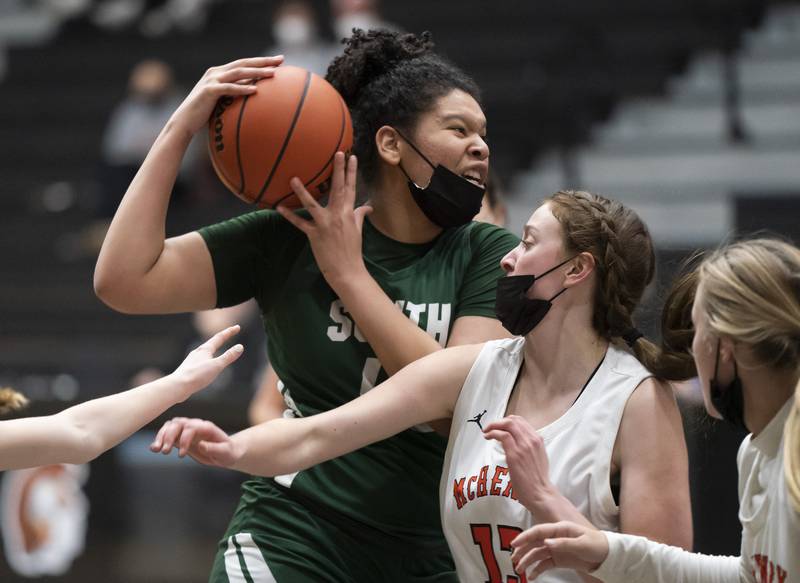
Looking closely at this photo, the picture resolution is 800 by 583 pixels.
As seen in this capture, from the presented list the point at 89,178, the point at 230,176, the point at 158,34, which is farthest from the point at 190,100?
the point at 158,34

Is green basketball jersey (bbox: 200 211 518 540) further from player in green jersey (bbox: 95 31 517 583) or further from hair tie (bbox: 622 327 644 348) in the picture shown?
hair tie (bbox: 622 327 644 348)

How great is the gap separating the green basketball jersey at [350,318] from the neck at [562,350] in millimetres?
214

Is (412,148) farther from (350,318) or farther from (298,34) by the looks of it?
(298,34)

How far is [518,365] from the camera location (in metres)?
2.94

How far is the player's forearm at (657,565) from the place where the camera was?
2.51 m

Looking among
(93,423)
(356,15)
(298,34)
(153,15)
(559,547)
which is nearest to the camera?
(559,547)

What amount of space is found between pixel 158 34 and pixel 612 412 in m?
9.13

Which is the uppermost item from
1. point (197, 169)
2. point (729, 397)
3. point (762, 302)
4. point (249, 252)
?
point (762, 302)

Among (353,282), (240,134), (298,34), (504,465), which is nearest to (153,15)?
(298,34)

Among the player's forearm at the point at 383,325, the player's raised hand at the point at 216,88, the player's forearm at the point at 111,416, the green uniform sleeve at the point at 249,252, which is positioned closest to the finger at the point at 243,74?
the player's raised hand at the point at 216,88

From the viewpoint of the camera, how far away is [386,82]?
3246 millimetres

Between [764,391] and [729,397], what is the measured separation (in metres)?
0.07

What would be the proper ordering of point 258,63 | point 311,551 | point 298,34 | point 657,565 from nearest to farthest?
1. point 657,565
2. point 311,551
3. point 258,63
4. point 298,34

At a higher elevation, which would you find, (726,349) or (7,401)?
(726,349)
